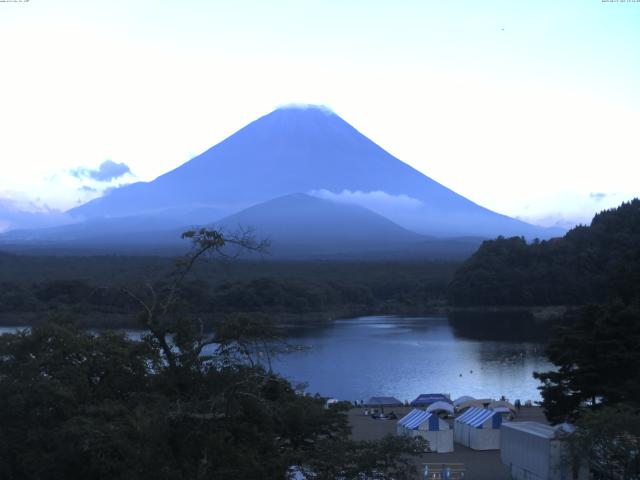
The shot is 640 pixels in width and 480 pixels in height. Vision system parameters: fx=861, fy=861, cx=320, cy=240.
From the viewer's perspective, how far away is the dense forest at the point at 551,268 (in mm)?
30734

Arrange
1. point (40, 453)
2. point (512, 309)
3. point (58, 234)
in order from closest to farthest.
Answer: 1. point (40, 453)
2. point (512, 309)
3. point (58, 234)

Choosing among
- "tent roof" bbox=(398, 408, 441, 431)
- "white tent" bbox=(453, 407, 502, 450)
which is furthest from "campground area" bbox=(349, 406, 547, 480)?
"tent roof" bbox=(398, 408, 441, 431)

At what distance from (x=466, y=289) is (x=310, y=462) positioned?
89.6 feet

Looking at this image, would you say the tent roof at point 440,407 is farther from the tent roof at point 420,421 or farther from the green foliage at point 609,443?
the green foliage at point 609,443

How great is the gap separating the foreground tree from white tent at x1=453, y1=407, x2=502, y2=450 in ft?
13.1

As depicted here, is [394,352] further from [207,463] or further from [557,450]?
[207,463]

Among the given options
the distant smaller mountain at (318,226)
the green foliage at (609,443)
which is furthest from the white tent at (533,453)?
the distant smaller mountain at (318,226)

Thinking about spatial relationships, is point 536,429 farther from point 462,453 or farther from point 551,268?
point 551,268

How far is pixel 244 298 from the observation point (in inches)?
1145

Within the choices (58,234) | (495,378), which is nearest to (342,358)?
(495,378)

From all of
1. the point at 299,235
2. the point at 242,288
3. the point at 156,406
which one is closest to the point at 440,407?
the point at 156,406

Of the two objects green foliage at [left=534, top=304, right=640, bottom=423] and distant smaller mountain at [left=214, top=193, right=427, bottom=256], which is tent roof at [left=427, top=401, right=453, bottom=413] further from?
distant smaller mountain at [left=214, top=193, right=427, bottom=256]

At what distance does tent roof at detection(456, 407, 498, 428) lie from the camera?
31.1 feet

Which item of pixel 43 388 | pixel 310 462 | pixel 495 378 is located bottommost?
pixel 495 378
